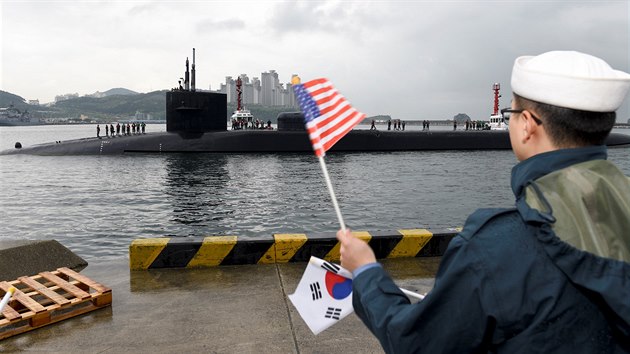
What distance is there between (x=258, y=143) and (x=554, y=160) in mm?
46513

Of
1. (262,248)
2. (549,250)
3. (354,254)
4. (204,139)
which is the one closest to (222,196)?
(262,248)

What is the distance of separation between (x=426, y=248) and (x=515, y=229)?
6769 millimetres

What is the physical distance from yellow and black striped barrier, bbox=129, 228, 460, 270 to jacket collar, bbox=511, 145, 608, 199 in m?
6.11

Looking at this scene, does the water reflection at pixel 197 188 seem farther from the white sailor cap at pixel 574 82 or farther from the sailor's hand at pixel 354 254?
the white sailor cap at pixel 574 82

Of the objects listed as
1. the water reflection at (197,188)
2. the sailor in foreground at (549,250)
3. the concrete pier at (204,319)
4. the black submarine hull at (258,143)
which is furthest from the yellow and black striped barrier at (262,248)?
the black submarine hull at (258,143)

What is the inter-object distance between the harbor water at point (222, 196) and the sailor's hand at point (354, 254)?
1390 centimetres

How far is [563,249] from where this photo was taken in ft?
4.86

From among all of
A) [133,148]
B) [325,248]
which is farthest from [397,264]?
[133,148]

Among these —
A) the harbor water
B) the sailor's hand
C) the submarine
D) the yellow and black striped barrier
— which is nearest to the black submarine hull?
the submarine

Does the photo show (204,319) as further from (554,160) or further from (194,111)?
(194,111)

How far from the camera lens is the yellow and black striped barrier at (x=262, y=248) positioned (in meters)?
7.58

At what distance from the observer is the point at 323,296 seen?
111 inches

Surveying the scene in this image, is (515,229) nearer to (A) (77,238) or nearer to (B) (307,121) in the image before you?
(B) (307,121)

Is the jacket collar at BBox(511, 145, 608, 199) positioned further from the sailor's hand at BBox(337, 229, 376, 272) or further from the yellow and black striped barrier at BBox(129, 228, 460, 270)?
the yellow and black striped barrier at BBox(129, 228, 460, 270)
